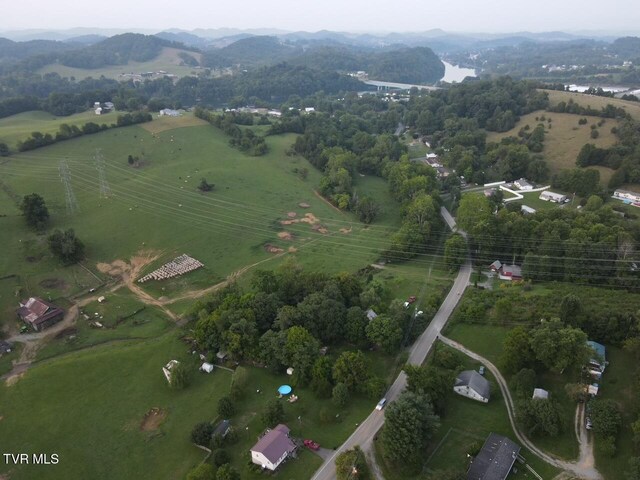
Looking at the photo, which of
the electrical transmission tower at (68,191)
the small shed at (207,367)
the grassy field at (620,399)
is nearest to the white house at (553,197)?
the grassy field at (620,399)

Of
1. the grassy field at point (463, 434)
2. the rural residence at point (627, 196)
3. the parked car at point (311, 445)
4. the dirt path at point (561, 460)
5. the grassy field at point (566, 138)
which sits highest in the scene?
the grassy field at point (566, 138)

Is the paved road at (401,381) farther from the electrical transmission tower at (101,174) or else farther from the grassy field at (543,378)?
the electrical transmission tower at (101,174)

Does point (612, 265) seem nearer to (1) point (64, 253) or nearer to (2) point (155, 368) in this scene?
(2) point (155, 368)

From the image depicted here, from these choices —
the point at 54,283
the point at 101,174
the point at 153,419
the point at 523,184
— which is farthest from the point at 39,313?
the point at 523,184

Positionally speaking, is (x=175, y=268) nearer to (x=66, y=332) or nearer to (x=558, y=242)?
(x=66, y=332)

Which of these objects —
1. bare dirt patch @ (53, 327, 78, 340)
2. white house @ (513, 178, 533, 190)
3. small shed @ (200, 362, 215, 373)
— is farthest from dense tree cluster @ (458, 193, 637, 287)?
bare dirt patch @ (53, 327, 78, 340)
